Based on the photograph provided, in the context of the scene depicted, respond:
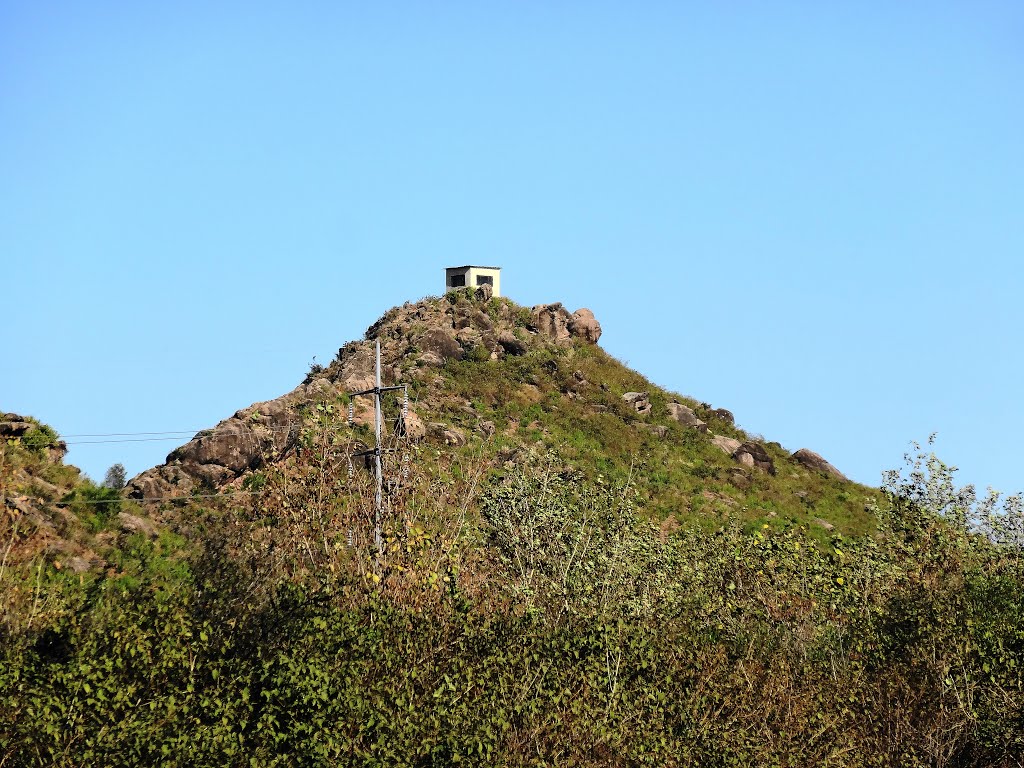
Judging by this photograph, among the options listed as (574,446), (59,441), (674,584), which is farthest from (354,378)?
(674,584)

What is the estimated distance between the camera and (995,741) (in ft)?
84.4

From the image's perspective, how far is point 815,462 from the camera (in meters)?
92.6

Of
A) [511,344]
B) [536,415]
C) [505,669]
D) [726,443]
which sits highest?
[511,344]

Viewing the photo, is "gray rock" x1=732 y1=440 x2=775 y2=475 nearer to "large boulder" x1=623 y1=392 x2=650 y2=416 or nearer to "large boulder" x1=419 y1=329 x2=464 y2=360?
"large boulder" x1=623 y1=392 x2=650 y2=416

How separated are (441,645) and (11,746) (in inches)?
336

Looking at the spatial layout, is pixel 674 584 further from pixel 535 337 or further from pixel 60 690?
pixel 535 337

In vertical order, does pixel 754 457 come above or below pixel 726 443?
below

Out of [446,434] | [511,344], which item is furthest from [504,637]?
[511,344]

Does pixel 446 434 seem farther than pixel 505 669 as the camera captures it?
Yes

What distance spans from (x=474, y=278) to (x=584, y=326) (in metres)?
9.35

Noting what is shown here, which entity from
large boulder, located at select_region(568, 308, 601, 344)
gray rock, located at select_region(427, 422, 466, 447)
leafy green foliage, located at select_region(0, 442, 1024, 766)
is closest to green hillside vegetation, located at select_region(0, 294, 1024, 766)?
leafy green foliage, located at select_region(0, 442, 1024, 766)

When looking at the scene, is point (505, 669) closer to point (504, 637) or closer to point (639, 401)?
point (504, 637)

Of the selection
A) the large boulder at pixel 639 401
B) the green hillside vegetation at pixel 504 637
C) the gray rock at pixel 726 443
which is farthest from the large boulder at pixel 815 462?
the green hillside vegetation at pixel 504 637

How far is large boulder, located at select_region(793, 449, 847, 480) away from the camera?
92.0 m
